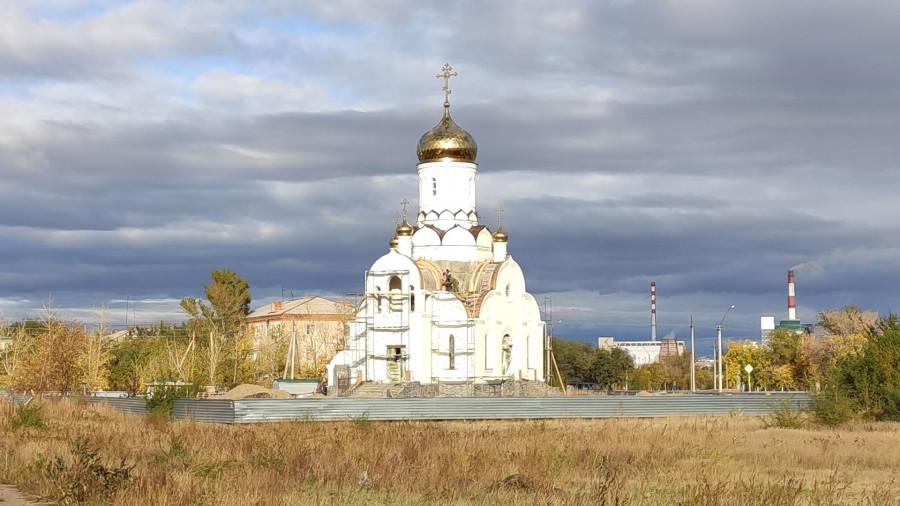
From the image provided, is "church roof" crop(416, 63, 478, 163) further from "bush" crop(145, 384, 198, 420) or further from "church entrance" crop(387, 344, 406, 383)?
"bush" crop(145, 384, 198, 420)

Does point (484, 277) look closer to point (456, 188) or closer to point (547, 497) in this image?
point (456, 188)

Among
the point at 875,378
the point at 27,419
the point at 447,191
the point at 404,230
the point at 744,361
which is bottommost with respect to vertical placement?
the point at 27,419

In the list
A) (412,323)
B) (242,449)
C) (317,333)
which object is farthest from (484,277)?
(242,449)

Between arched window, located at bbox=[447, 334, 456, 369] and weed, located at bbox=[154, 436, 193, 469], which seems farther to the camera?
arched window, located at bbox=[447, 334, 456, 369]

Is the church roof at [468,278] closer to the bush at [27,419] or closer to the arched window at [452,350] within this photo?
the arched window at [452,350]

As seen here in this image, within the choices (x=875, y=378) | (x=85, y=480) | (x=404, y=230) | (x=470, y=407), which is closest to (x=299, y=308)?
(x=404, y=230)

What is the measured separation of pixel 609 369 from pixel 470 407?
60.5 metres

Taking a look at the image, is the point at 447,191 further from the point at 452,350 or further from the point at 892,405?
the point at 892,405

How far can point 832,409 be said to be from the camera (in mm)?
30203

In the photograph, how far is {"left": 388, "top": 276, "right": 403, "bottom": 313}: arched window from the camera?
53531 mm

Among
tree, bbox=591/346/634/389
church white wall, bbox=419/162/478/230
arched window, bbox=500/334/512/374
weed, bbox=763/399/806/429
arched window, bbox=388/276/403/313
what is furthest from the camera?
tree, bbox=591/346/634/389

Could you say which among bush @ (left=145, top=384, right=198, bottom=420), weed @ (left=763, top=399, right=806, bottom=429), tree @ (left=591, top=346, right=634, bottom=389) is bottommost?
weed @ (left=763, top=399, right=806, bottom=429)

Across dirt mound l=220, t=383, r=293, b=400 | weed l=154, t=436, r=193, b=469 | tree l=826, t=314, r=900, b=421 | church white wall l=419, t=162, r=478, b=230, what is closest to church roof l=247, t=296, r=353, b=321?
church white wall l=419, t=162, r=478, b=230

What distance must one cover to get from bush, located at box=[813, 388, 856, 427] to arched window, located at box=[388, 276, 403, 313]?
25.5 m
